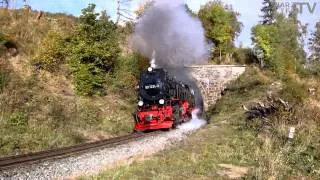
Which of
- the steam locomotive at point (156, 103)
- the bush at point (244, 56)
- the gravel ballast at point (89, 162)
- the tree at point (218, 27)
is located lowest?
the gravel ballast at point (89, 162)

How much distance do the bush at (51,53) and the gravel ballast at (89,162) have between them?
9.67 meters

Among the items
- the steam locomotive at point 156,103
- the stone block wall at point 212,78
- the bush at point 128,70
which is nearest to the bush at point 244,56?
the stone block wall at point 212,78

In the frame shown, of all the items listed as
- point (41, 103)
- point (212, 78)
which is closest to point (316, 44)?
point (212, 78)

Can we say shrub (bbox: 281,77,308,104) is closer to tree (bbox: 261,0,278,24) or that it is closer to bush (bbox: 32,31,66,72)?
bush (bbox: 32,31,66,72)

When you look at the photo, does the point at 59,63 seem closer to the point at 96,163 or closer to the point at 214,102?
the point at 96,163

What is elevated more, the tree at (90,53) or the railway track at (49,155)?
the tree at (90,53)

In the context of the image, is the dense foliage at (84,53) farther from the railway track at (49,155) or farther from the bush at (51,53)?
the railway track at (49,155)

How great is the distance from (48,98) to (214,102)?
24.0 m

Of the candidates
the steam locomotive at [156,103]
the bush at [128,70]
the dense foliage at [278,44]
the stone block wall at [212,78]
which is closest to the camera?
the steam locomotive at [156,103]

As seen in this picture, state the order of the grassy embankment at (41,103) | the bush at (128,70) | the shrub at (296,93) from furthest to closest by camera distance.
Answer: the bush at (128,70) < the shrub at (296,93) < the grassy embankment at (41,103)

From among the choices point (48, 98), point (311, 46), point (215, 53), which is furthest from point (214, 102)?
point (311, 46)

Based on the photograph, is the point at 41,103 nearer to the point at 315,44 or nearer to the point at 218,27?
the point at 218,27

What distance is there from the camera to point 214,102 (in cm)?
4388

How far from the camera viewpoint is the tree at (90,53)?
26891 mm
